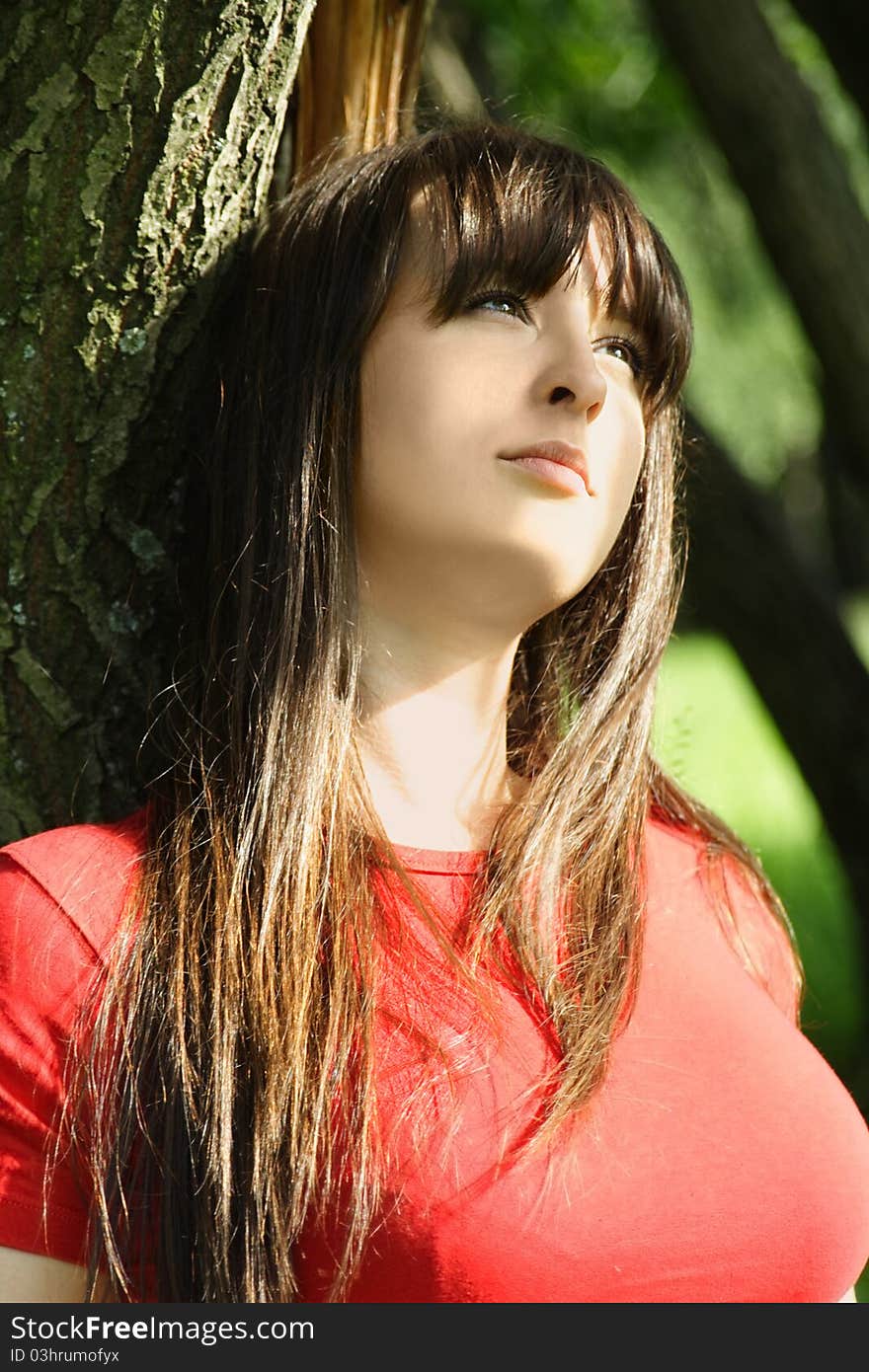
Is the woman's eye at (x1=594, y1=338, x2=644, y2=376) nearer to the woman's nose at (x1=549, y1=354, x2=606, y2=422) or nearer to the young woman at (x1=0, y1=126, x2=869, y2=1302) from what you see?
the young woman at (x1=0, y1=126, x2=869, y2=1302)

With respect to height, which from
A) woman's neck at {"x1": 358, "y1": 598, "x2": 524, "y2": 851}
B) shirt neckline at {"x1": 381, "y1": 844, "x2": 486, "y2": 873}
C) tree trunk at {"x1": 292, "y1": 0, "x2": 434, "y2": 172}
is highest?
tree trunk at {"x1": 292, "y1": 0, "x2": 434, "y2": 172}

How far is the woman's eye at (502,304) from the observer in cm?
176

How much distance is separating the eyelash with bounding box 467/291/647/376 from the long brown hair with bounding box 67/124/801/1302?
0.02 m

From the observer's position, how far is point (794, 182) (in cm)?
335

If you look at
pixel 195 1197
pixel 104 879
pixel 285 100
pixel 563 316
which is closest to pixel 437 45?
pixel 285 100

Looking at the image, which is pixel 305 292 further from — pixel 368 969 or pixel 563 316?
pixel 368 969

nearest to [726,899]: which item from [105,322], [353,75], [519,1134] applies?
[519,1134]

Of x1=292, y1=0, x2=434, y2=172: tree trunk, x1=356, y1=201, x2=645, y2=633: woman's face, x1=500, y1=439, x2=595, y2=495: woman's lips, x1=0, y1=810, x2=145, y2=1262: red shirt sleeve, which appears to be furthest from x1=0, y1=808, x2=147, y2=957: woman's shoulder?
x1=292, y1=0, x2=434, y2=172: tree trunk

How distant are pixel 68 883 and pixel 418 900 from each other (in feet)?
1.32

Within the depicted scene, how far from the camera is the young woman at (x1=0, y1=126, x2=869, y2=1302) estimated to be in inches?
59.6

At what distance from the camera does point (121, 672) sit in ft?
6.59

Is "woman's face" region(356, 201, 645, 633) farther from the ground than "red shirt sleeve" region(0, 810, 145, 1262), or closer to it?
farther from the ground

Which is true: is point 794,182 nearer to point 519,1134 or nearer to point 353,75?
point 353,75

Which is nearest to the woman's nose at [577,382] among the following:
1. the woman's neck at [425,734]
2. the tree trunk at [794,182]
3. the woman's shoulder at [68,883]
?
the woman's neck at [425,734]
